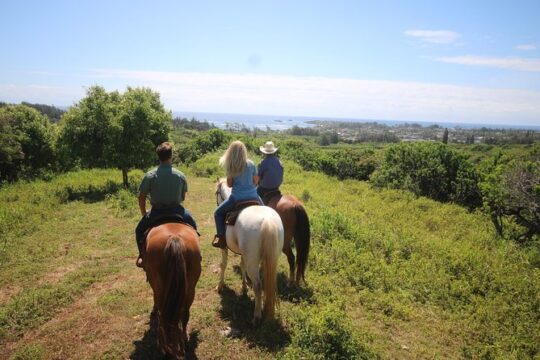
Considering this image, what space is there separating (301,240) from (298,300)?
123 centimetres

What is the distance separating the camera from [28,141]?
28.9 m

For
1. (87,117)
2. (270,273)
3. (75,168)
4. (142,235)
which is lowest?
(75,168)

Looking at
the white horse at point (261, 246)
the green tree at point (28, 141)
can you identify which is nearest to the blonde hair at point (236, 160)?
the white horse at point (261, 246)

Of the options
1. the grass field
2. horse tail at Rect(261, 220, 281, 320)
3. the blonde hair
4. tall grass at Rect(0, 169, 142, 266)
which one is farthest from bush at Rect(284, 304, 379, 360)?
tall grass at Rect(0, 169, 142, 266)

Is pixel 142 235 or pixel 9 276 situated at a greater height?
pixel 142 235

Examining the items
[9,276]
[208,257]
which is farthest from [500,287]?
[9,276]

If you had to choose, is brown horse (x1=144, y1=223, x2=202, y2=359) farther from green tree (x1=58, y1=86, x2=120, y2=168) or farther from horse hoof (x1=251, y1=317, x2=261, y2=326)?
green tree (x1=58, y1=86, x2=120, y2=168)

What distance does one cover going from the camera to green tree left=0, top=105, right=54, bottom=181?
27153 millimetres

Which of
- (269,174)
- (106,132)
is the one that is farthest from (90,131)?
(269,174)

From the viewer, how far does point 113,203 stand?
14383 mm

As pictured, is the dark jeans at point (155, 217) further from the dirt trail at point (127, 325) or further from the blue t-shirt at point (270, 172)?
the blue t-shirt at point (270, 172)

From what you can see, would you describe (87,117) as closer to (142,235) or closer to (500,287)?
(142,235)

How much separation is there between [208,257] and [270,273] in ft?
12.9

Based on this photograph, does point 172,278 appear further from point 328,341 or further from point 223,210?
point 328,341
